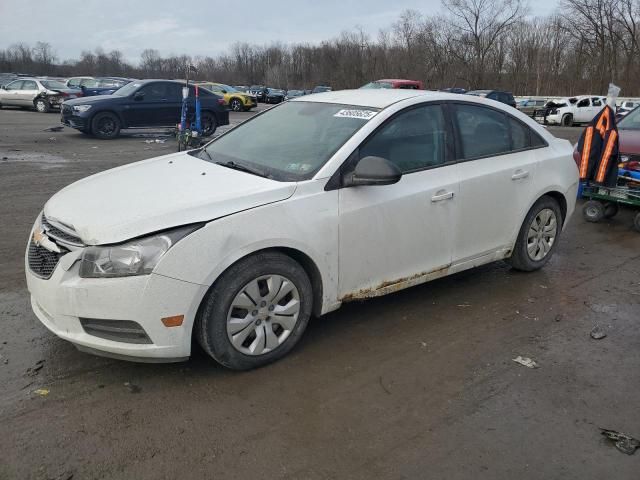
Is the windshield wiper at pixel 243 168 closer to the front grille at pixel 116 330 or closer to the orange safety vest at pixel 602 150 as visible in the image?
the front grille at pixel 116 330

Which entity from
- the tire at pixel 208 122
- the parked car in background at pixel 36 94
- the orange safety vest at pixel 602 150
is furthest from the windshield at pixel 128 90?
the orange safety vest at pixel 602 150

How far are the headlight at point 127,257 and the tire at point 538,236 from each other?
3277mm

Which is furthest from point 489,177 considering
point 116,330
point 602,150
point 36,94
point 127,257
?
point 36,94

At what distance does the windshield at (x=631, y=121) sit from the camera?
850cm

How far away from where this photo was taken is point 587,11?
2095 inches

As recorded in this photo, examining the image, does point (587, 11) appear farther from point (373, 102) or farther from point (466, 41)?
point (373, 102)

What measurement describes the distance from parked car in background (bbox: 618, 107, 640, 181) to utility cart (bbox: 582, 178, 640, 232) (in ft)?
0.43

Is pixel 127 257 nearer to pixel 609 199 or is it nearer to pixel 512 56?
pixel 609 199

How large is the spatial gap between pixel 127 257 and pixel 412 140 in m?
2.23

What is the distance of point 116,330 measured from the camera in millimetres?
3020

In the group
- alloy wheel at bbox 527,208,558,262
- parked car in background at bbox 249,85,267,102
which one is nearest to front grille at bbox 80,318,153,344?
alloy wheel at bbox 527,208,558,262

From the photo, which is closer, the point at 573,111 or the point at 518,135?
the point at 518,135

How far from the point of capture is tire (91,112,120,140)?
1512 cm

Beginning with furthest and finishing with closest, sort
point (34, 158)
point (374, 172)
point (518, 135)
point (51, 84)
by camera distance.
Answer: point (51, 84), point (34, 158), point (518, 135), point (374, 172)
